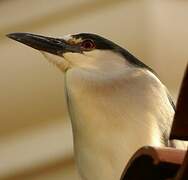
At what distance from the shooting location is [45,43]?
142 cm

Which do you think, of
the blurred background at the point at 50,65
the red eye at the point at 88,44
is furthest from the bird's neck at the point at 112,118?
the blurred background at the point at 50,65

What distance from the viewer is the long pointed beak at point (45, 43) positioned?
1.42m

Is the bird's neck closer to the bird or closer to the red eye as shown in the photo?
the bird

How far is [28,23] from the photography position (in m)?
2.17

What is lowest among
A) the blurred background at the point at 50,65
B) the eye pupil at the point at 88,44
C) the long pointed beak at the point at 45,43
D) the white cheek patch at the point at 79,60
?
the blurred background at the point at 50,65

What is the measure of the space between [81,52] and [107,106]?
0.72 ft

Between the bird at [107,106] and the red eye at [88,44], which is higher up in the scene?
the red eye at [88,44]

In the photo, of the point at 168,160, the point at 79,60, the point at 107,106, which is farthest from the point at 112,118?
the point at 168,160

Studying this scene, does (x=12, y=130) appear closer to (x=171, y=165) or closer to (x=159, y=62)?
(x=159, y=62)

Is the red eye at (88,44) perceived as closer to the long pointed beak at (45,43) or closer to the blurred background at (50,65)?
the long pointed beak at (45,43)

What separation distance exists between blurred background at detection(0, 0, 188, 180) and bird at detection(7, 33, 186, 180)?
65 cm

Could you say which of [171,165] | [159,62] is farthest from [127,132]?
[159,62]

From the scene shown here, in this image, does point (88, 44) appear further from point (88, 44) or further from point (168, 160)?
point (168, 160)

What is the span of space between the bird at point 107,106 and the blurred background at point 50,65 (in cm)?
65
